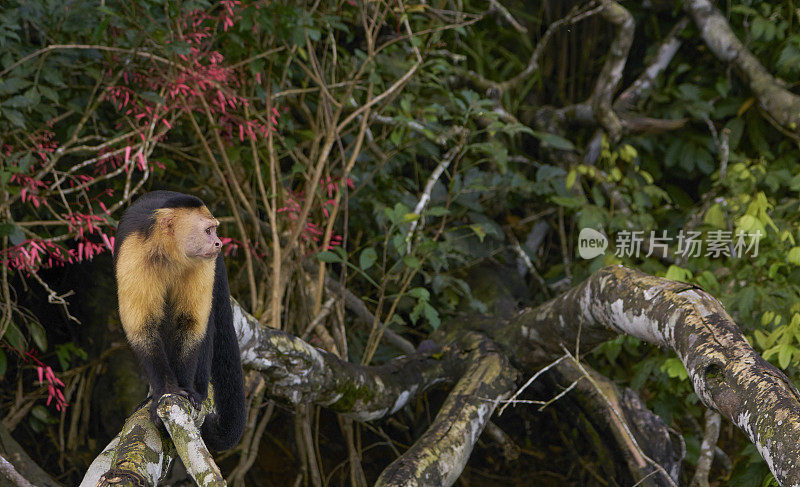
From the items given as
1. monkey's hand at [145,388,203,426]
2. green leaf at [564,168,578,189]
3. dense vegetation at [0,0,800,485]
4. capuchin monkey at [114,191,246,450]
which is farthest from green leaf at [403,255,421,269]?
monkey's hand at [145,388,203,426]

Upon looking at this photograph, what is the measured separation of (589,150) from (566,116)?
27 cm

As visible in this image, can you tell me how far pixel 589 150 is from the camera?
4039mm

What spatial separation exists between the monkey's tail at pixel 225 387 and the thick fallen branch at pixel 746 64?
2850 millimetres

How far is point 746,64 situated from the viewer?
3.79m

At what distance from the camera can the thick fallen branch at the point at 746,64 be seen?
3.60 m

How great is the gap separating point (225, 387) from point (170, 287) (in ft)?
1.26

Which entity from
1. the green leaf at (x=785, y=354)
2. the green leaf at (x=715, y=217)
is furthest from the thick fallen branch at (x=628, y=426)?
the green leaf at (x=715, y=217)

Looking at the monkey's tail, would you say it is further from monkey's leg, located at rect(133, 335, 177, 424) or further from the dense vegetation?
the dense vegetation

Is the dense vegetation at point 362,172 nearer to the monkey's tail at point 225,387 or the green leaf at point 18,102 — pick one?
the green leaf at point 18,102

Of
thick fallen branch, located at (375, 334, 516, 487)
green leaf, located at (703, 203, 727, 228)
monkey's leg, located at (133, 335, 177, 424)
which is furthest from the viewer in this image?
green leaf, located at (703, 203, 727, 228)

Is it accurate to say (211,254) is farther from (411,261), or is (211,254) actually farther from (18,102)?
(411,261)

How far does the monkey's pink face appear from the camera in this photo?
4.96 ft

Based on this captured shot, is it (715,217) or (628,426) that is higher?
(715,217)

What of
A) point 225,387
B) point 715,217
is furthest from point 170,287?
point 715,217
